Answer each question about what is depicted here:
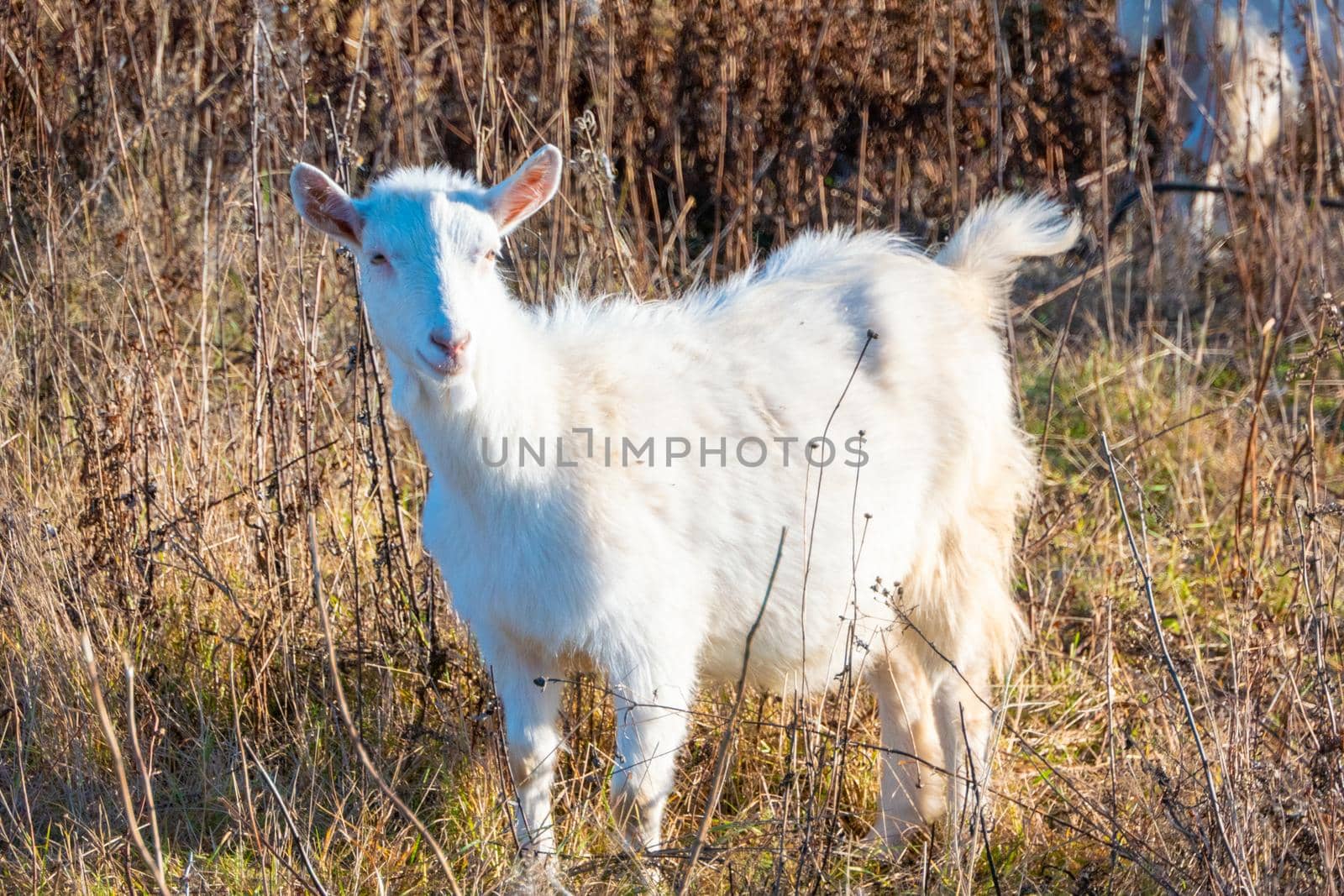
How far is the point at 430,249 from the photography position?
2855mm

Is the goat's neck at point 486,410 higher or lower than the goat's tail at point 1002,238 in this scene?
lower

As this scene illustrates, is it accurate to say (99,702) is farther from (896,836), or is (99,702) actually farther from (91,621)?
(896,836)

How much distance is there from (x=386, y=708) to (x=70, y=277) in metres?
2.69

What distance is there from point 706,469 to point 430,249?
2.77 feet

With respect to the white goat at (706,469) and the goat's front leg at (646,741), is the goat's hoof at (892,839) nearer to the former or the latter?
the white goat at (706,469)

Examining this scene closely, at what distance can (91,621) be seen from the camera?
3.82m

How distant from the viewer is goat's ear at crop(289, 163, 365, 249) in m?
2.93

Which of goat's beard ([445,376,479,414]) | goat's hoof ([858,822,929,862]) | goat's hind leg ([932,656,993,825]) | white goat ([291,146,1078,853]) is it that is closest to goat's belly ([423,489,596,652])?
white goat ([291,146,1078,853])

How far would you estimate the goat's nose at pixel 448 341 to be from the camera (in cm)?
271

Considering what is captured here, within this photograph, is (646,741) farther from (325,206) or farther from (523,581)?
(325,206)

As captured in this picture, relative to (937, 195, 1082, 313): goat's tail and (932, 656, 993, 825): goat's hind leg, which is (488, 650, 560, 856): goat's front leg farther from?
(937, 195, 1082, 313): goat's tail

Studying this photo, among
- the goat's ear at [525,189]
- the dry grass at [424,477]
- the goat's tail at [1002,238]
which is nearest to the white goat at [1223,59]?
the dry grass at [424,477]

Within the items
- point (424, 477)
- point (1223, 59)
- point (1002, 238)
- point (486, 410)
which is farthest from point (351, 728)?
point (1223, 59)

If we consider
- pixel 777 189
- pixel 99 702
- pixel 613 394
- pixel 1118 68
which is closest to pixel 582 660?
pixel 613 394
